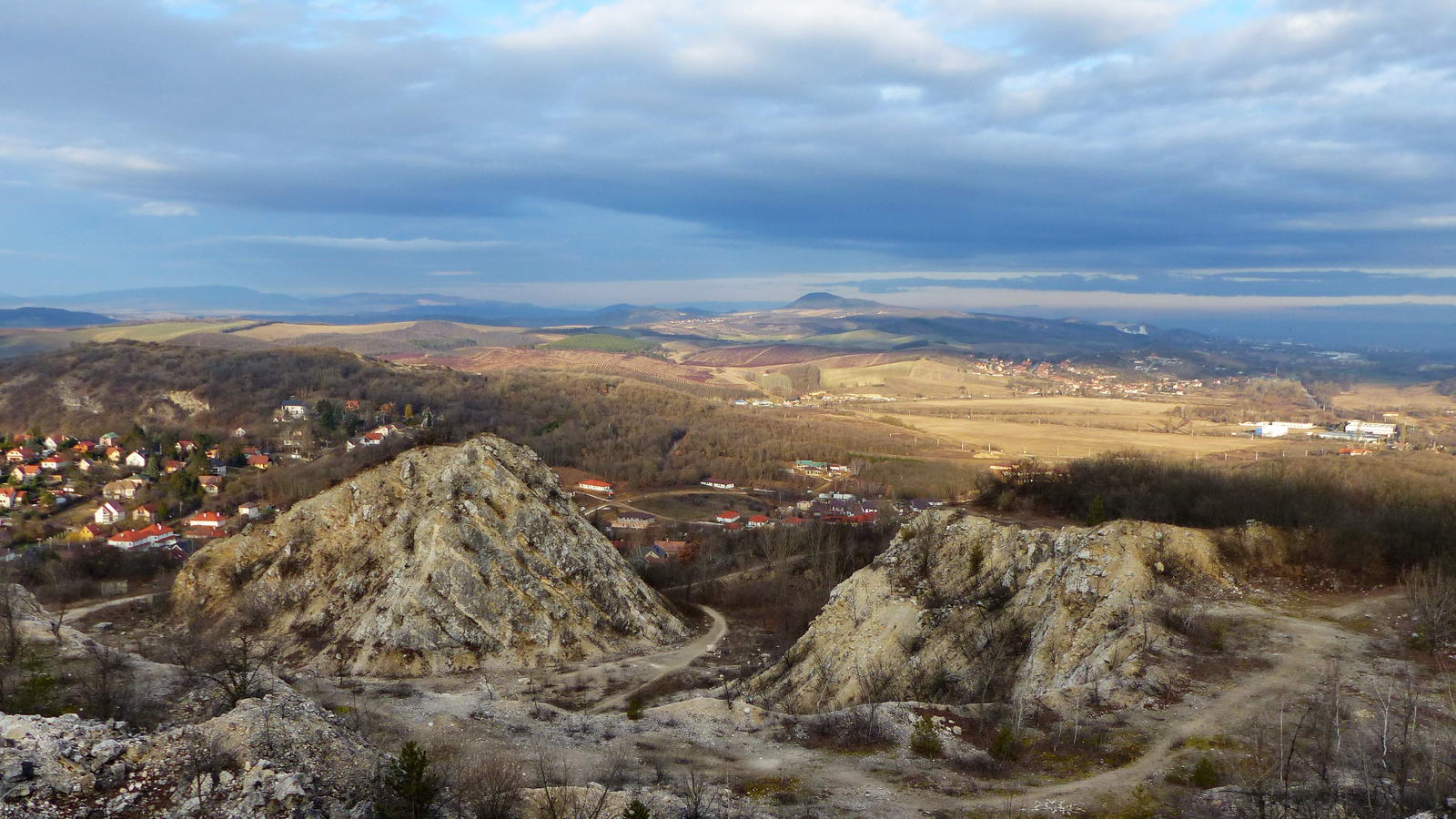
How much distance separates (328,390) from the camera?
387 ft

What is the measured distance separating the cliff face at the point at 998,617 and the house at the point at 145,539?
4959cm

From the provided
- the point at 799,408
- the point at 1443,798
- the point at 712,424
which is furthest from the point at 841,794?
the point at 799,408

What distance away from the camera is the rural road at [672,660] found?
102 feet

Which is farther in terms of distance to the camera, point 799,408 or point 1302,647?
point 799,408

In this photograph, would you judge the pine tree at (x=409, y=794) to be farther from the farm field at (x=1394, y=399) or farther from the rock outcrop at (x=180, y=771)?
the farm field at (x=1394, y=399)

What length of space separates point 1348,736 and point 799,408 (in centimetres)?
13823

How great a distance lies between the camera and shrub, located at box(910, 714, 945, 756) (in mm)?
20359

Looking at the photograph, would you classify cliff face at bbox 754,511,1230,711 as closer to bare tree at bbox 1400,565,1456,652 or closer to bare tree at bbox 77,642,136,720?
bare tree at bbox 1400,565,1456,652

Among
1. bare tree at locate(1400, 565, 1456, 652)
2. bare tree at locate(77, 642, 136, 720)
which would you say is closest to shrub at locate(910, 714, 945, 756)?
bare tree at locate(1400, 565, 1456, 652)

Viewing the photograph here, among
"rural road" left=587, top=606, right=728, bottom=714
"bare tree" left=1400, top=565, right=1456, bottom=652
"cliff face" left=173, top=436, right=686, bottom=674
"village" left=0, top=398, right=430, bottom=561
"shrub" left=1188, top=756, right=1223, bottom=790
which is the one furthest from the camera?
"village" left=0, top=398, right=430, bottom=561

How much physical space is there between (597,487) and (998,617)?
61521 mm

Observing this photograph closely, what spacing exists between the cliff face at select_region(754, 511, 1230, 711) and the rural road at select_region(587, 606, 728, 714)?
16.5ft

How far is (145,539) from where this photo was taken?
59.2 metres

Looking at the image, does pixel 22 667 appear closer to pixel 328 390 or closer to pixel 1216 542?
pixel 1216 542
